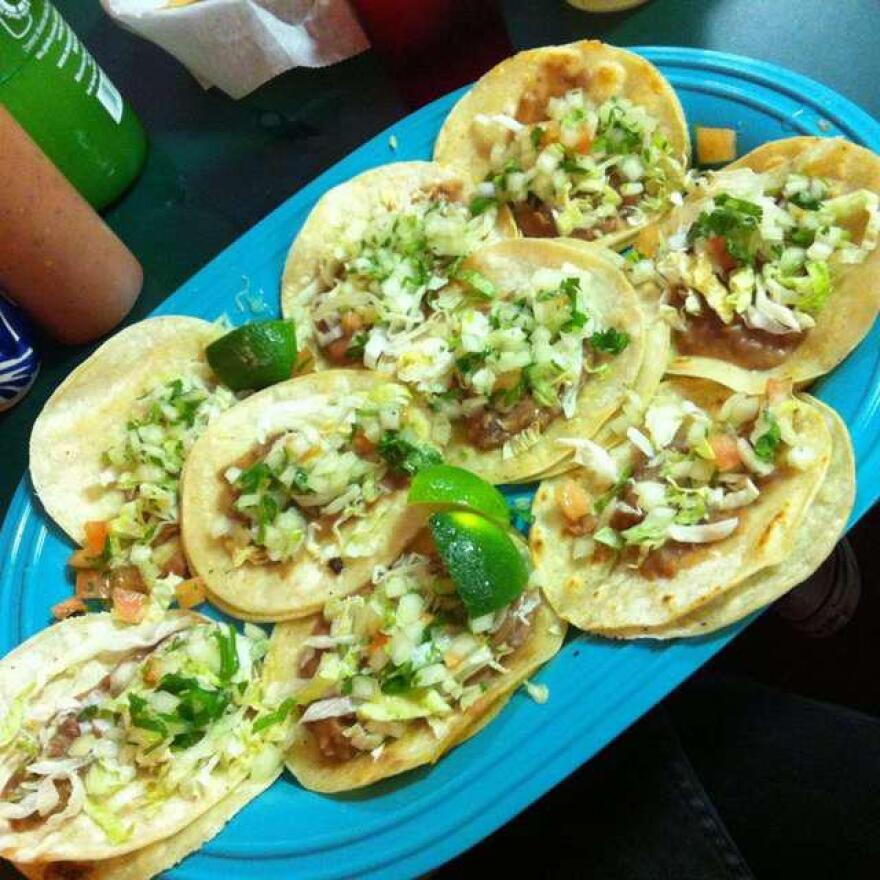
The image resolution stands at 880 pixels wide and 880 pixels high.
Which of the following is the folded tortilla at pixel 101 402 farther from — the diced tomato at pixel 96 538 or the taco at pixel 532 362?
the taco at pixel 532 362

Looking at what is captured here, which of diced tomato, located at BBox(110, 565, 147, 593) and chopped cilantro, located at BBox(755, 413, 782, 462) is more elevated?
diced tomato, located at BBox(110, 565, 147, 593)

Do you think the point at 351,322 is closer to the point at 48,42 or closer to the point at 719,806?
the point at 48,42

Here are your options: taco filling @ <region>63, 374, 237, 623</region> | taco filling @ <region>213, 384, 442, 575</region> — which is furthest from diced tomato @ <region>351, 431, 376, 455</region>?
taco filling @ <region>63, 374, 237, 623</region>

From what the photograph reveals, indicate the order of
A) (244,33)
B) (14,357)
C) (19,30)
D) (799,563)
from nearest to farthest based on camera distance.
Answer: (799,563) → (19,30) → (14,357) → (244,33)

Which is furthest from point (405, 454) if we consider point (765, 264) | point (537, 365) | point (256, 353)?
point (765, 264)

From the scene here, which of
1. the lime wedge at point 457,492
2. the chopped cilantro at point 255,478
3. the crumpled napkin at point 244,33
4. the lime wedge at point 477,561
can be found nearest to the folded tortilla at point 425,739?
the lime wedge at point 477,561

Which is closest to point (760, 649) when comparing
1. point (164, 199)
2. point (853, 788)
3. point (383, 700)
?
point (853, 788)

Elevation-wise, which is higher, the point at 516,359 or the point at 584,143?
the point at 584,143

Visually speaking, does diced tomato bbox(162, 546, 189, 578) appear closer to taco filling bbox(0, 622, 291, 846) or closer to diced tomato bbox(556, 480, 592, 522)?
taco filling bbox(0, 622, 291, 846)
